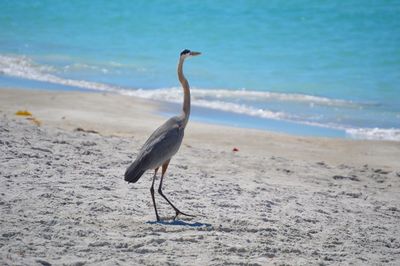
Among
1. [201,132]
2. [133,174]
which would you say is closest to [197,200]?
[133,174]

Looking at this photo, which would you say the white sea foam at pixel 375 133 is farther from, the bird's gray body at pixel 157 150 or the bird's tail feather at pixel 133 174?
the bird's tail feather at pixel 133 174

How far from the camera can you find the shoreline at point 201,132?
11.4m

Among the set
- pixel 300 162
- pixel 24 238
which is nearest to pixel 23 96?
pixel 300 162

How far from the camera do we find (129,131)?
38.6ft

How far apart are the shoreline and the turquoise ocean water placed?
135 cm

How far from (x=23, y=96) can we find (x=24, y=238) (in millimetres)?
9074

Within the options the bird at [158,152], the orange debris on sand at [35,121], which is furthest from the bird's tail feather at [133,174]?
the orange debris on sand at [35,121]

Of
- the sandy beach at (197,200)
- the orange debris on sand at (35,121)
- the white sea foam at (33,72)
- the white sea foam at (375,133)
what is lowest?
the sandy beach at (197,200)

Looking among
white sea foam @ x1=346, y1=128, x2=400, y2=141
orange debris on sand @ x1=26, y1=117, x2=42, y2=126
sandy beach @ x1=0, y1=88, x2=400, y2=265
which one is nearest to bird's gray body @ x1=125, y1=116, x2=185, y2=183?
sandy beach @ x1=0, y1=88, x2=400, y2=265

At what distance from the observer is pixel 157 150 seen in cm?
674

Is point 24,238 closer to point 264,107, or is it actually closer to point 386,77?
point 264,107

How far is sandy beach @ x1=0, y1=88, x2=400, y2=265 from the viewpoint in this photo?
18.6 ft

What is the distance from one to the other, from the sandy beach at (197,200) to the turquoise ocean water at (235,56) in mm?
3420

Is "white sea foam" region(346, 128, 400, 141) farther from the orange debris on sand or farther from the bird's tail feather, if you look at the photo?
the bird's tail feather
